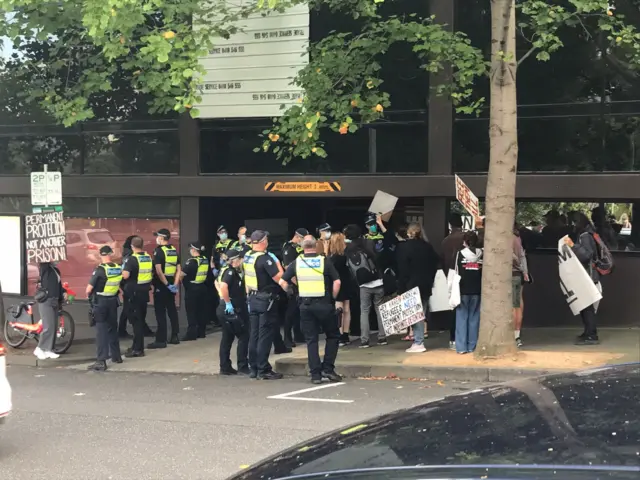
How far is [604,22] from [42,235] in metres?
9.37

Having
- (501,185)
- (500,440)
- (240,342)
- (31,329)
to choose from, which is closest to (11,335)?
(31,329)

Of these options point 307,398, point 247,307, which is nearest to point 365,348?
point 247,307

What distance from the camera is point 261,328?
9.97 m

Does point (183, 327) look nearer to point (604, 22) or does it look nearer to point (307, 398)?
point (307, 398)

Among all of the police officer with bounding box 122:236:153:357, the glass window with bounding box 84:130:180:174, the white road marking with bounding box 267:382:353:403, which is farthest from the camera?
the glass window with bounding box 84:130:180:174

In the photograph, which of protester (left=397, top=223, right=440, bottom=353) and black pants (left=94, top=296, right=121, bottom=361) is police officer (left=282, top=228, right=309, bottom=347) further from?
black pants (left=94, top=296, right=121, bottom=361)

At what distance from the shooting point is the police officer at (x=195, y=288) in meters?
13.2

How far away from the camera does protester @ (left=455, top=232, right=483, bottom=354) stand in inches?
418

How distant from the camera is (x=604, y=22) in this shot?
400 inches

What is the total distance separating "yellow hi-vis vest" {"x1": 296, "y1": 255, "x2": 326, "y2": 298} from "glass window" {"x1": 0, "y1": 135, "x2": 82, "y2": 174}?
26.9 feet

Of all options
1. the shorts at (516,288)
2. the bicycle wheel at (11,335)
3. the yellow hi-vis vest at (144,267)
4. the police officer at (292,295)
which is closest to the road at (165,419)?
the yellow hi-vis vest at (144,267)

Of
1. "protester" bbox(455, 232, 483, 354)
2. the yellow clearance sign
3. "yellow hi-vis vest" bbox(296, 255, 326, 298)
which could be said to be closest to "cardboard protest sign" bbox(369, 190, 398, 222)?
the yellow clearance sign

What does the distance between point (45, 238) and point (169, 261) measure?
2.08 metres

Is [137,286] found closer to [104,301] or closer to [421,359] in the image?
[104,301]
